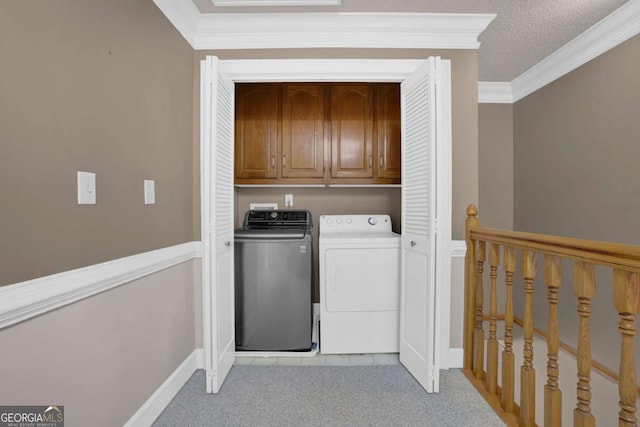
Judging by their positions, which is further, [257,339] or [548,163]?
[548,163]

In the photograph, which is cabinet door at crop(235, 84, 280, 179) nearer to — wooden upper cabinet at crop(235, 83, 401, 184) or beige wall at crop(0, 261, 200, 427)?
wooden upper cabinet at crop(235, 83, 401, 184)

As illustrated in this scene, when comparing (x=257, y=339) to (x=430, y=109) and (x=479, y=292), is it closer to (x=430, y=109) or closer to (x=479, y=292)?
(x=479, y=292)

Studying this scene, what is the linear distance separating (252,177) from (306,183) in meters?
0.48

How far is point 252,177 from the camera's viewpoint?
2.68 m

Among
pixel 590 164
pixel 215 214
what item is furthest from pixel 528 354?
pixel 590 164

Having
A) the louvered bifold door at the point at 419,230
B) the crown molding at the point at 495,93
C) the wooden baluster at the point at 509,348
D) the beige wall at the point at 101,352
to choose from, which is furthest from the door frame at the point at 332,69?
the crown molding at the point at 495,93

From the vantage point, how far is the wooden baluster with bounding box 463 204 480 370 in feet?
6.51

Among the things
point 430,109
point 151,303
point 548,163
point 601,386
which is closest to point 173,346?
point 151,303

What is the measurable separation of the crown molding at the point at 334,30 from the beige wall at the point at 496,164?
1.48 m

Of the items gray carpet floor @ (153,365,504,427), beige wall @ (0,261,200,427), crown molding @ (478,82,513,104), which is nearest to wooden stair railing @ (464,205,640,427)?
gray carpet floor @ (153,365,504,427)

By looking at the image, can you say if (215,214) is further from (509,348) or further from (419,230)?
(509,348)

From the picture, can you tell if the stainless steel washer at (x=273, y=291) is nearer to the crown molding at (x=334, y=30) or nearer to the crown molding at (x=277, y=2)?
the crown molding at (x=334, y=30)

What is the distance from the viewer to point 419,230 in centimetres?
193

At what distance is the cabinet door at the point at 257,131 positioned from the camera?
2652 millimetres
